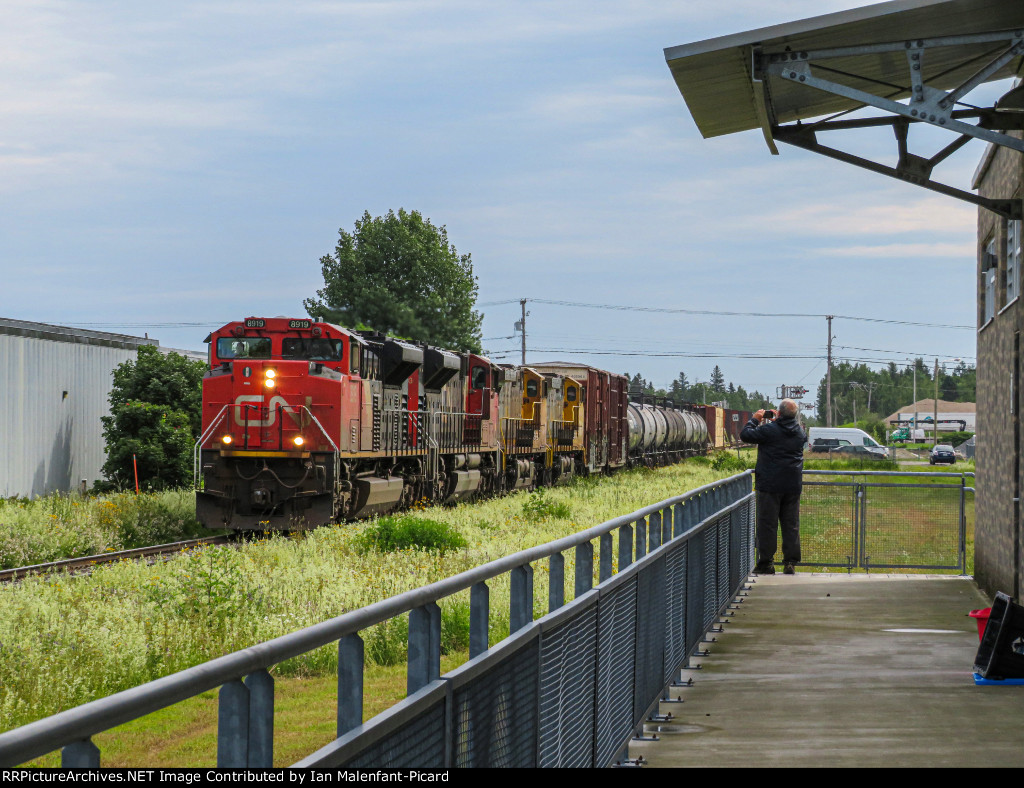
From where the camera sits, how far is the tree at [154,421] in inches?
1111

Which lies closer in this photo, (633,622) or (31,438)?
(633,622)

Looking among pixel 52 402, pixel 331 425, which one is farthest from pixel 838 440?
pixel 331 425

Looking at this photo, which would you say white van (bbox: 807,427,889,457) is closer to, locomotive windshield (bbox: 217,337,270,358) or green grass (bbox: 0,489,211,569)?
green grass (bbox: 0,489,211,569)

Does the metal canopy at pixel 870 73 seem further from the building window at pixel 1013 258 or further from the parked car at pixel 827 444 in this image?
the parked car at pixel 827 444

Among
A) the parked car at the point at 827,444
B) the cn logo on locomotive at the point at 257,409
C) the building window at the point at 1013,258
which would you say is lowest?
the parked car at the point at 827,444

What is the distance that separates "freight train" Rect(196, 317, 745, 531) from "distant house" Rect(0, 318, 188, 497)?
27.4 ft

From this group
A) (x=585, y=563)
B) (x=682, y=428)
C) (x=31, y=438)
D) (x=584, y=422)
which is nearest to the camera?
(x=585, y=563)

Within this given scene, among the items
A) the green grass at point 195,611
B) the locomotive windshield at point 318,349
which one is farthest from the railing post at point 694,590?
the locomotive windshield at point 318,349

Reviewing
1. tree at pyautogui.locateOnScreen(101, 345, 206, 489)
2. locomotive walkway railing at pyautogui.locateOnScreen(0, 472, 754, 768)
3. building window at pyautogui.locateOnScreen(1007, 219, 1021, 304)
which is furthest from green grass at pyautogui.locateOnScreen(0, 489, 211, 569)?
building window at pyautogui.locateOnScreen(1007, 219, 1021, 304)

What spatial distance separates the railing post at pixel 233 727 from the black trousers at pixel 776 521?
11.9m

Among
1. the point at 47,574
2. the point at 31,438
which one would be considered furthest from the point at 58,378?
the point at 47,574
